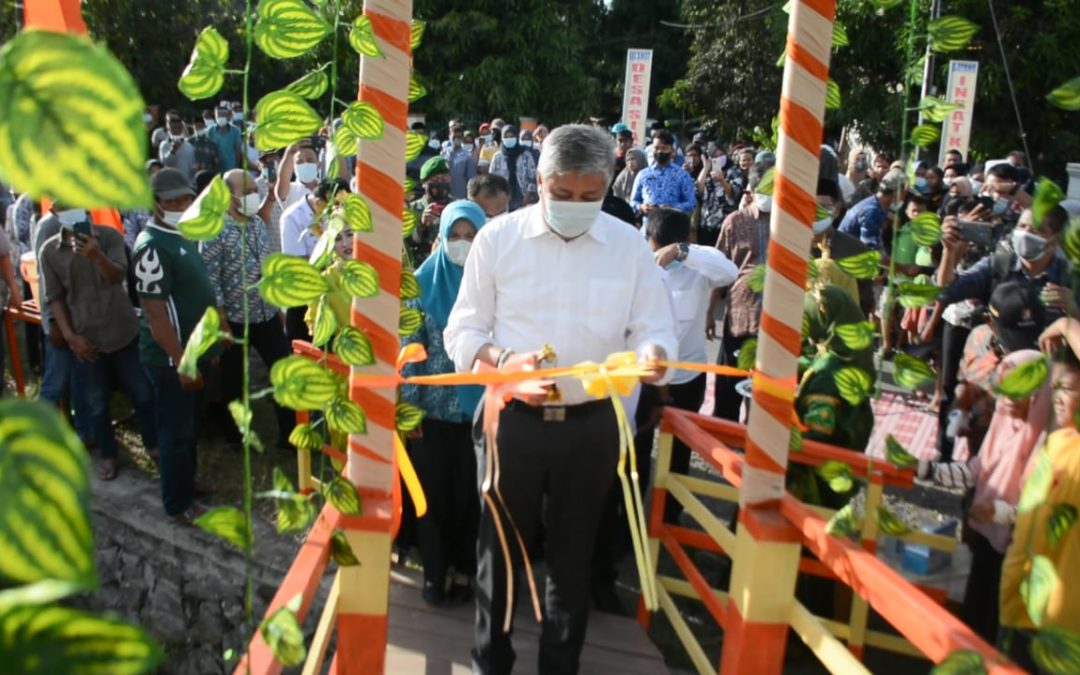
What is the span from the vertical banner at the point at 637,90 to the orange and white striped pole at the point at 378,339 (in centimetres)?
1082

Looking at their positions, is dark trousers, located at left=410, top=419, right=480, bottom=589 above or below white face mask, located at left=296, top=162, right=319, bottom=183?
below

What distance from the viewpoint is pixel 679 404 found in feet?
15.3

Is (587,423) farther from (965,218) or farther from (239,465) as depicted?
(965,218)

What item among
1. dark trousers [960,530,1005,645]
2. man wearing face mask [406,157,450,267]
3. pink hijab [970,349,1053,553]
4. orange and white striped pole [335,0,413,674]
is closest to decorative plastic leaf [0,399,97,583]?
orange and white striped pole [335,0,413,674]

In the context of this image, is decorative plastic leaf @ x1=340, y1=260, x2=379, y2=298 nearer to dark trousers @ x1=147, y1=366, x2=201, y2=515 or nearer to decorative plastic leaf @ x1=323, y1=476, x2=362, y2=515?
decorative plastic leaf @ x1=323, y1=476, x2=362, y2=515

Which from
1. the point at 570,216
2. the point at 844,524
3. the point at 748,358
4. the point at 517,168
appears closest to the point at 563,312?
the point at 570,216

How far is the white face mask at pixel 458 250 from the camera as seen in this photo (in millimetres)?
3639

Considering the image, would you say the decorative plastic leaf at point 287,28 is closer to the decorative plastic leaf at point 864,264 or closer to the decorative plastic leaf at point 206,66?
the decorative plastic leaf at point 206,66

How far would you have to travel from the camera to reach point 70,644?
0.63 meters

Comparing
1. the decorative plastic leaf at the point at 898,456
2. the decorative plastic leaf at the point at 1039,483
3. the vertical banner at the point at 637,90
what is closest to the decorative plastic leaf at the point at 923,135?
the decorative plastic leaf at the point at 898,456

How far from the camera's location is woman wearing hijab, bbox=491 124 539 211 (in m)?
11.5

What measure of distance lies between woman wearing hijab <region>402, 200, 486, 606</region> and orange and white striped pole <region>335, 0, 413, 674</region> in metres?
1.12

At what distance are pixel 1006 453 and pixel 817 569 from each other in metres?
0.85

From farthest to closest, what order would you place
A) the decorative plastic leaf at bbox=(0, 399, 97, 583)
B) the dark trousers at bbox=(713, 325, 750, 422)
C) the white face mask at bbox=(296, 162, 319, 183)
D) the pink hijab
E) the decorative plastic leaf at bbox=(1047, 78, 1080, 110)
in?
the white face mask at bbox=(296, 162, 319, 183) → the dark trousers at bbox=(713, 325, 750, 422) → the pink hijab → the decorative plastic leaf at bbox=(1047, 78, 1080, 110) → the decorative plastic leaf at bbox=(0, 399, 97, 583)
